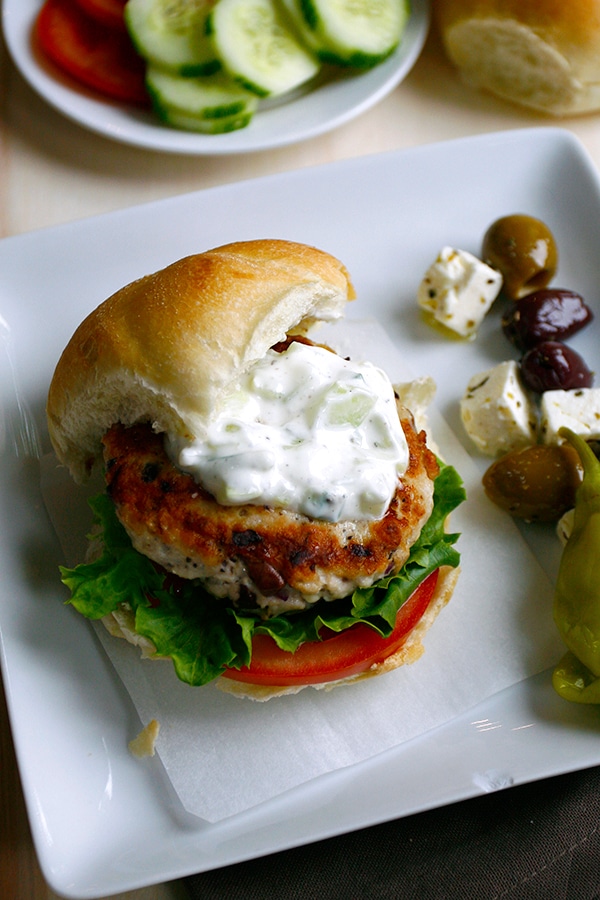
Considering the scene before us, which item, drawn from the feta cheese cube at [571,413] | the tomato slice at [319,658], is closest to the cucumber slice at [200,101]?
the feta cheese cube at [571,413]

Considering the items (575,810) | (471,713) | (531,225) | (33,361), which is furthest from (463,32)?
(575,810)

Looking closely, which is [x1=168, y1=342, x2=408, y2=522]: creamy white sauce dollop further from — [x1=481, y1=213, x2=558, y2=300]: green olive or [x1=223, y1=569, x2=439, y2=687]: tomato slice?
[x1=481, y1=213, x2=558, y2=300]: green olive

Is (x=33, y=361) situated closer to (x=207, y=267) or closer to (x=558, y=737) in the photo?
(x=207, y=267)

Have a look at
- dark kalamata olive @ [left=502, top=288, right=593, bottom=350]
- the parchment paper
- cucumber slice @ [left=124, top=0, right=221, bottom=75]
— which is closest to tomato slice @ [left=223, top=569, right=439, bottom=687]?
the parchment paper

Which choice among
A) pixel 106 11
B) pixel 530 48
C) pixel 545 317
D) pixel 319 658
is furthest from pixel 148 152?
pixel 319 658

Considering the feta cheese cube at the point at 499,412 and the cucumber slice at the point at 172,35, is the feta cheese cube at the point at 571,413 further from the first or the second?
the cucumber slice at the point at 172,35

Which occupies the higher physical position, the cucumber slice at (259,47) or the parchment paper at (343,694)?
the cucumber slice at (259,47)

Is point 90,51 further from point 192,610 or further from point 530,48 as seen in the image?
point 192,610
